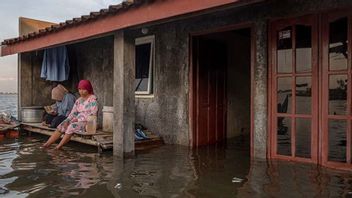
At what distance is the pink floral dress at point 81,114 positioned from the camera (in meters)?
7.30

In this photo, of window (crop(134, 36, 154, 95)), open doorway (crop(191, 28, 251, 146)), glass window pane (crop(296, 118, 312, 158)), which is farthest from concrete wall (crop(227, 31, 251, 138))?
glass window pane (crop(296, 118, 312, 158))

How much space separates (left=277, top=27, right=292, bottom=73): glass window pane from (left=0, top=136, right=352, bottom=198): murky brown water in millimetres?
1595

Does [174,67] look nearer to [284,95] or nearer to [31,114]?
[284,95]

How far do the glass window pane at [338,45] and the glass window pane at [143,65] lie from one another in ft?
14.1

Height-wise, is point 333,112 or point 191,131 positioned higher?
point 333,112

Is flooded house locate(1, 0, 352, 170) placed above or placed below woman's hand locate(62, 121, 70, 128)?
above

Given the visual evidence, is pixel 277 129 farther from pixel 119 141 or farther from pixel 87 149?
pixel 87 149

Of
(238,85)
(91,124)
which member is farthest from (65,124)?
(238,85)

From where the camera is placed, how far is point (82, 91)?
7293 mm

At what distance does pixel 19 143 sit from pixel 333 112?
705cm

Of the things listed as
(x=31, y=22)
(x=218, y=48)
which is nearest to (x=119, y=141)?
(x=218, y=48)

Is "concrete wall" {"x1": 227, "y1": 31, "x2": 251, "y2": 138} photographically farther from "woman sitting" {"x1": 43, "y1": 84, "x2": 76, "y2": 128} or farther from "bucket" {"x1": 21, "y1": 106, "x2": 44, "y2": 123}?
"bucket" {"x1": 21, "y1": 106, "x2": 44, "y2": 123}

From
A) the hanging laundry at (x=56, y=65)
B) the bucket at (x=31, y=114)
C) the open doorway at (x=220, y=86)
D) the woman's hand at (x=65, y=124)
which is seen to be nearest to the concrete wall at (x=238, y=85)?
the open doorway at (x=220, y=86)

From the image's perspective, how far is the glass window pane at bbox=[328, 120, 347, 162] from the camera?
17.1 ft
